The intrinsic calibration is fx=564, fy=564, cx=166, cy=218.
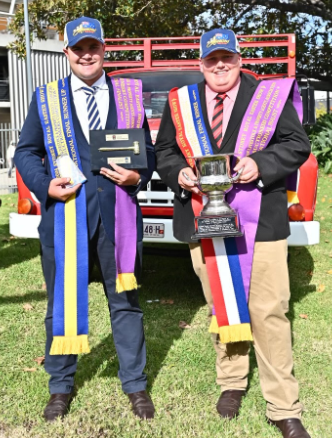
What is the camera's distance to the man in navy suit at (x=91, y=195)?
3010mm

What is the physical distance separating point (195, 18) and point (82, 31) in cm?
1397

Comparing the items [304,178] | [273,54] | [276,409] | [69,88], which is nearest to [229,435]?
[276,409]

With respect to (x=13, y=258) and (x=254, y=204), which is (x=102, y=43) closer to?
(x=254, y=204)

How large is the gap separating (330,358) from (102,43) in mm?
2644

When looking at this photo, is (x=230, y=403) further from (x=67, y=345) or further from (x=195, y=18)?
(x=195, y=18)

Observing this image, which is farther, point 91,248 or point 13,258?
point 13,258

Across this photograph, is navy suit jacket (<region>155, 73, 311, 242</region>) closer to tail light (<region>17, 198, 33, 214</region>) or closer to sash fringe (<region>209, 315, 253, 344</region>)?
sash fringe (<region>209, 315, 253, 344</region>)

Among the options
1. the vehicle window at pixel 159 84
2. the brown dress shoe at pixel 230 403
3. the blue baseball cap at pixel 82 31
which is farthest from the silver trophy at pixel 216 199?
the vehicle window at pixel 159 84

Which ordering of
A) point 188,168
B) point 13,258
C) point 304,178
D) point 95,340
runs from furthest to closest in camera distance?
point 13,258, point 304,178, point 95,340, point 188,168

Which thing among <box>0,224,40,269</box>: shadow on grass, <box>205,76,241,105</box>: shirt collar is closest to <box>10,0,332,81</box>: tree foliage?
<box>0,224,40,269</box>: shadow on grass

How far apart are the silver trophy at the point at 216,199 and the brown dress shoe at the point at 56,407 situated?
4.06 ft

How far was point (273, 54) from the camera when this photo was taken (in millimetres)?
11570

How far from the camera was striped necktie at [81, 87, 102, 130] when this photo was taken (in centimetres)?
308

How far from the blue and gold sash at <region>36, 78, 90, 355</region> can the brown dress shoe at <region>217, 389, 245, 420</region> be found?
2.81 feet
